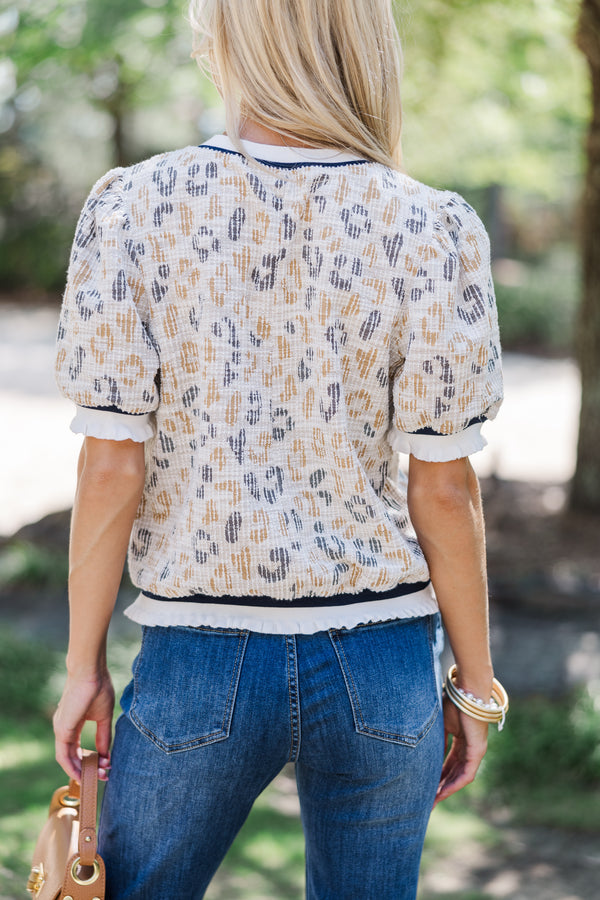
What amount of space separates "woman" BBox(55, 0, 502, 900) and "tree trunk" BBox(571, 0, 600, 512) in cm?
428

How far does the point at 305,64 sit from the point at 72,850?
1.21 meters

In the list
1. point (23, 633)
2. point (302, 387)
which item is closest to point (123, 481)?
point (302, 387)

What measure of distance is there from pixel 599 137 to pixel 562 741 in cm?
336

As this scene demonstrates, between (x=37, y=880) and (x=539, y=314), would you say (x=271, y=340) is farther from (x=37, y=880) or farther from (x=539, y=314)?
(x=539, y=314)

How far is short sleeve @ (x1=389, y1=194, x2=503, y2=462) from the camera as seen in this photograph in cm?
135

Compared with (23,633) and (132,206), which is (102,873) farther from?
(23,633)

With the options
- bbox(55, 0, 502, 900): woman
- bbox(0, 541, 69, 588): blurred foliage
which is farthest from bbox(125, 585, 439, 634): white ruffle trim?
bbox(0, 541, 69, 588): blurred foliage

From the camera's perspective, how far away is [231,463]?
134 cm

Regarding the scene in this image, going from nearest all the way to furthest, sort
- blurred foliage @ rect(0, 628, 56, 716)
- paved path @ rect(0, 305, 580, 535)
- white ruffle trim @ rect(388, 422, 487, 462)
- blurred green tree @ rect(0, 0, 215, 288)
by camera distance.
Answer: white ruffle trim @ rect(388, 422, 487, 462)
blurred foliage @ rect(0, 628, 56, 716)
paved path @ rect(0, 305, 580, 535)
blurred green tree @ rect(0, 0, 215, 288)

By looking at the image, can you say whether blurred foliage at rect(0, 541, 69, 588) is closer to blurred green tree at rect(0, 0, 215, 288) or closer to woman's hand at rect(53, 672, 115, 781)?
woman's hand at rect(53, 672, 115, 781)

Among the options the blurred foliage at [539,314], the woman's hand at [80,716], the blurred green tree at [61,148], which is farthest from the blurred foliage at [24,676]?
the blurred foliage at [539,314]

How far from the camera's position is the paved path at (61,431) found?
7.67 m

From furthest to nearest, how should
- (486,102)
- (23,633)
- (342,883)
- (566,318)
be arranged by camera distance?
(566,318)
(486,102)
(23,633)
(342,883)

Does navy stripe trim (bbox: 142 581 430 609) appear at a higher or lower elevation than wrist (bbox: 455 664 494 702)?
higher
